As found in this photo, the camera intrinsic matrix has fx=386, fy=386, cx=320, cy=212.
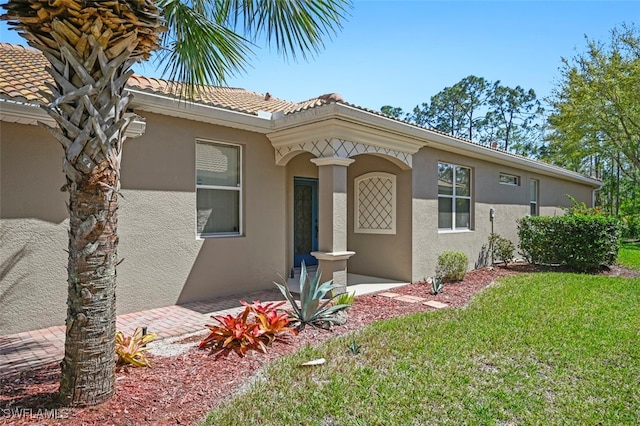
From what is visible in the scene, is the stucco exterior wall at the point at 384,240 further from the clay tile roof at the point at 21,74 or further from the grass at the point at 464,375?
the clay tile roof at the point at 21,74

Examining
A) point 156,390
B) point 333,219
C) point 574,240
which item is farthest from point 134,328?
point 574,240

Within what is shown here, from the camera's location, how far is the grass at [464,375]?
3568mm

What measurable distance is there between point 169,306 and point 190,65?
14.8 feet

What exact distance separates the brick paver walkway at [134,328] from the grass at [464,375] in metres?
2.42

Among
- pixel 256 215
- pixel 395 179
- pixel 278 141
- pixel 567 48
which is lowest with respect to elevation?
pixel 256 215

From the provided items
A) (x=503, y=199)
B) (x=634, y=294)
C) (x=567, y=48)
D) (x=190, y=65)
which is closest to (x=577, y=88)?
(x=567, y=48)

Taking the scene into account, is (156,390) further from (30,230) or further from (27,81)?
(27,81)

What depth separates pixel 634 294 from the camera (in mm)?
8664

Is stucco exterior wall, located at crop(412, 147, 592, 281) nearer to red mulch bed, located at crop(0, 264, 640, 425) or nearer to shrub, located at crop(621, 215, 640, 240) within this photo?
red mulch bed, located at crop(0, 264, 640, 425)

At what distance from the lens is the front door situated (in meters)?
11.3

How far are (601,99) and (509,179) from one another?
11024mm

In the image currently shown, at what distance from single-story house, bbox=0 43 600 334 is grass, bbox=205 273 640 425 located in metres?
2.94

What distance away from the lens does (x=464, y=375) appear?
4.40m

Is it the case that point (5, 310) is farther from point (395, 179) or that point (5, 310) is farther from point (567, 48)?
point (567, 48)
